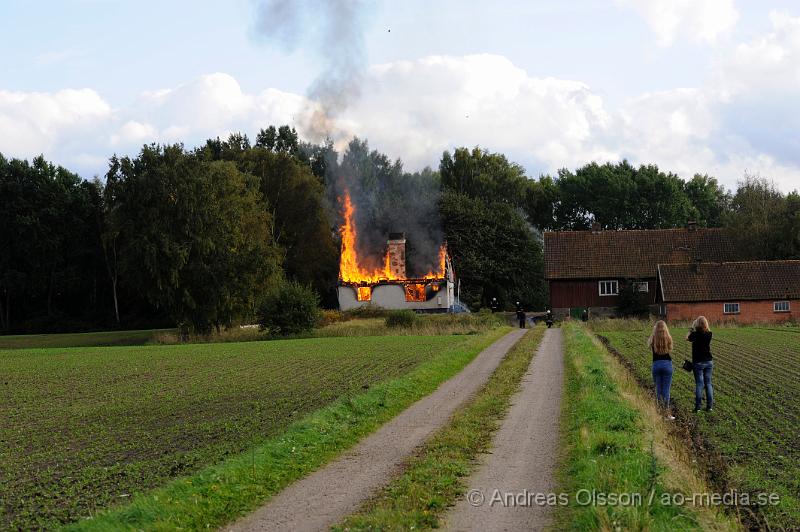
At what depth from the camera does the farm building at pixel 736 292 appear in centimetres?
6662

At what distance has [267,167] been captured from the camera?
278ft

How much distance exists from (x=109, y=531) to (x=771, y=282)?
65299mm

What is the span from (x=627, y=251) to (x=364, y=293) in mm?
23767

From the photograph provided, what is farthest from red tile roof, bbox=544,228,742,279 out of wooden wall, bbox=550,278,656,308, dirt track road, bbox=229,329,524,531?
dirt track road, bbox=229,329,524,531

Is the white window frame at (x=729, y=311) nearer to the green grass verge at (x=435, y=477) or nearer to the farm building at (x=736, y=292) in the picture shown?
the farm building at (x=736, y=292)

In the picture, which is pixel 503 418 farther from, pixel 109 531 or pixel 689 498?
pixel 109 531

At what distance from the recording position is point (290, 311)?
59.6 meters

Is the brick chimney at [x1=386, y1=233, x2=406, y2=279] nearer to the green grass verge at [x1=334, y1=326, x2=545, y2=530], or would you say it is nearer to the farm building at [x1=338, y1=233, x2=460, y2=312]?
the farm building at [x1=338, y1=233, x2=460, y2=312]

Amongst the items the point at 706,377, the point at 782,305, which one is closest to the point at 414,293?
the point at 782,305

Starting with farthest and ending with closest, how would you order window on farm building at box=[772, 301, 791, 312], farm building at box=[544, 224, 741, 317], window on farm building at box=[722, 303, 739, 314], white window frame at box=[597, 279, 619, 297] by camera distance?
1. white window frame at box=[597, 279, 619, 297]
2. farm building at box=[544, 224, 741, 317]
3. window on farm building at box=[722, 303, 739, 314]
4. window on farm building at box=[772, 301, 791, 312]

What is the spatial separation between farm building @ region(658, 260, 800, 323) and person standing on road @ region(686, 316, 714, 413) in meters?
49.7

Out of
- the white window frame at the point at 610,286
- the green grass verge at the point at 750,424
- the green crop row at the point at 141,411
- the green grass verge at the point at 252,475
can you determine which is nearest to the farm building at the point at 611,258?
the white window frame at the point at 610,286

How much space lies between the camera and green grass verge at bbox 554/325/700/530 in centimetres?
898

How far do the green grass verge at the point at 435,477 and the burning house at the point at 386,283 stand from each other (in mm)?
55070
